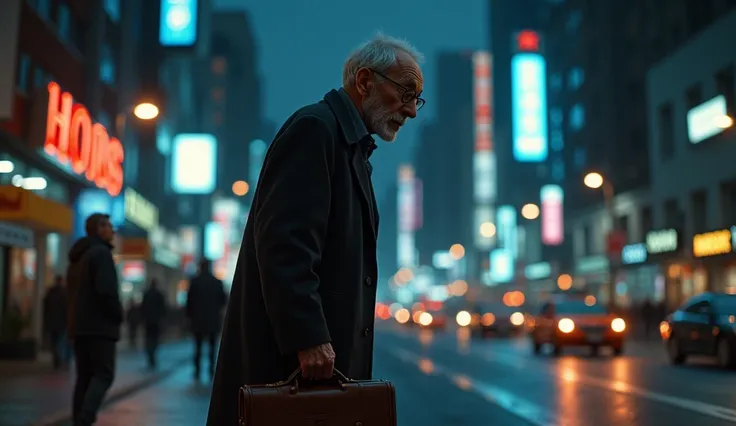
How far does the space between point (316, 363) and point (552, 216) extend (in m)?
80.0

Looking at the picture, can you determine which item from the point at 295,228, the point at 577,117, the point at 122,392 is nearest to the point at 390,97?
the point at 295,228

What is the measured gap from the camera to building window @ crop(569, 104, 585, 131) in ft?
254

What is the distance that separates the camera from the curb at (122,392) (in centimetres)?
1084

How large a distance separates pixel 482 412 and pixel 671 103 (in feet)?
134

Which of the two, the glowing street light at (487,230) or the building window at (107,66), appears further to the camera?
the glowing street light at (487,230)

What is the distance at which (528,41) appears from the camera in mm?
89938

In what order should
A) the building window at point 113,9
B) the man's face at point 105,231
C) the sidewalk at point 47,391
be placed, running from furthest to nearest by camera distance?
1. the building window at point 113,9
2. the sidewalk at point 47,391
3. the man's face at point 105,231

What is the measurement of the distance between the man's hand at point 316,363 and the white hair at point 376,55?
1.16 metres

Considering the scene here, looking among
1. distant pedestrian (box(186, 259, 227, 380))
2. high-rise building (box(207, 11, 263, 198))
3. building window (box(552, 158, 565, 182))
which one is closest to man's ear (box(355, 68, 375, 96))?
distant pedestrian (box(186, 259, 227, 380))

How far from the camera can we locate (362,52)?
4.00 metres

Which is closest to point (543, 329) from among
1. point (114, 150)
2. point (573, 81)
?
point (114, 150)

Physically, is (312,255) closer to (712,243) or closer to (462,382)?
(462,382)

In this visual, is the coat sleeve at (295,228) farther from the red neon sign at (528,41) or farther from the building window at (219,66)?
the building window at (219,66)

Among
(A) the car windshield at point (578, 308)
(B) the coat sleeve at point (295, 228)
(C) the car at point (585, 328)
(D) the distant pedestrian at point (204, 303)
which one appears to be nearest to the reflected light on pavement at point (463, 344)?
(A) the car windshield at point (578, 308)
